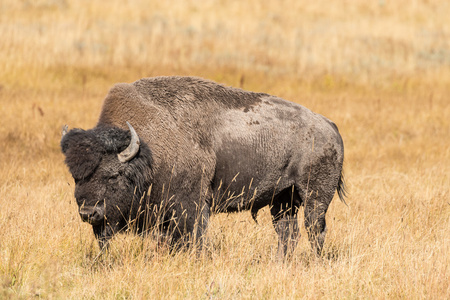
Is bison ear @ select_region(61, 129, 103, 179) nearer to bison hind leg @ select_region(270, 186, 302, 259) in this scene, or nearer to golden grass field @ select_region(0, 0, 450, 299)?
golden grass field @ select_region(0, 0, 450, 299)

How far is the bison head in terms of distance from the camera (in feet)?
17.0

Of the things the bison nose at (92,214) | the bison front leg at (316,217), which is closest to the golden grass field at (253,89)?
the bison front leg at (316,217)

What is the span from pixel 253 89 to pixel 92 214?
12414 millimetres

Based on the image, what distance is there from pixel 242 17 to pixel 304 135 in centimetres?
2090

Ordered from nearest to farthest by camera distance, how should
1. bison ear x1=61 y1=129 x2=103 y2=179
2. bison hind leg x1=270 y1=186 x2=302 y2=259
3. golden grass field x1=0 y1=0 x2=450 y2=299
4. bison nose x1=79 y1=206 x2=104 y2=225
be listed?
golden grass field x1=0 y1=0 x2=450 y2=299
bison nose x1=79 y1=206 x2=104 y2=225
bison ear x1=61 y1=129 x2=103 y2=179
bison hind leg x1=270 y1=186 x2=302 y2=259

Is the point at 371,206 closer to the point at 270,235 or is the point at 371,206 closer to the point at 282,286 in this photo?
the point at 270,235

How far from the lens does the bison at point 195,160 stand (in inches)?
213

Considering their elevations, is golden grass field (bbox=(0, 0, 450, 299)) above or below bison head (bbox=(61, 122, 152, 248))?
below

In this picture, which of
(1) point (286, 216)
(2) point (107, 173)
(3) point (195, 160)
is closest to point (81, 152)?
(2) point (107, 173)

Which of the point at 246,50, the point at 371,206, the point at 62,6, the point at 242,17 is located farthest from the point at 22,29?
the point at 371,206

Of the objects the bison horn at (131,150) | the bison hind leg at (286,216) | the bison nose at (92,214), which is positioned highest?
the bison horn at (131,150)

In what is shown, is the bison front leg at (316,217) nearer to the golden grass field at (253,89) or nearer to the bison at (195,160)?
the bison at (195,160)

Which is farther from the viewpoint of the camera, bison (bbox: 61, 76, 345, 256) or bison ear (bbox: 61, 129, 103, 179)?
bison (bbox: 61, 76, 345, 256)

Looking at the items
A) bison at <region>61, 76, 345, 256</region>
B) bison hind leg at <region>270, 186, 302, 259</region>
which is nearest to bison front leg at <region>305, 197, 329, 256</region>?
bison at <region>61, 76, 345, 256</region>
